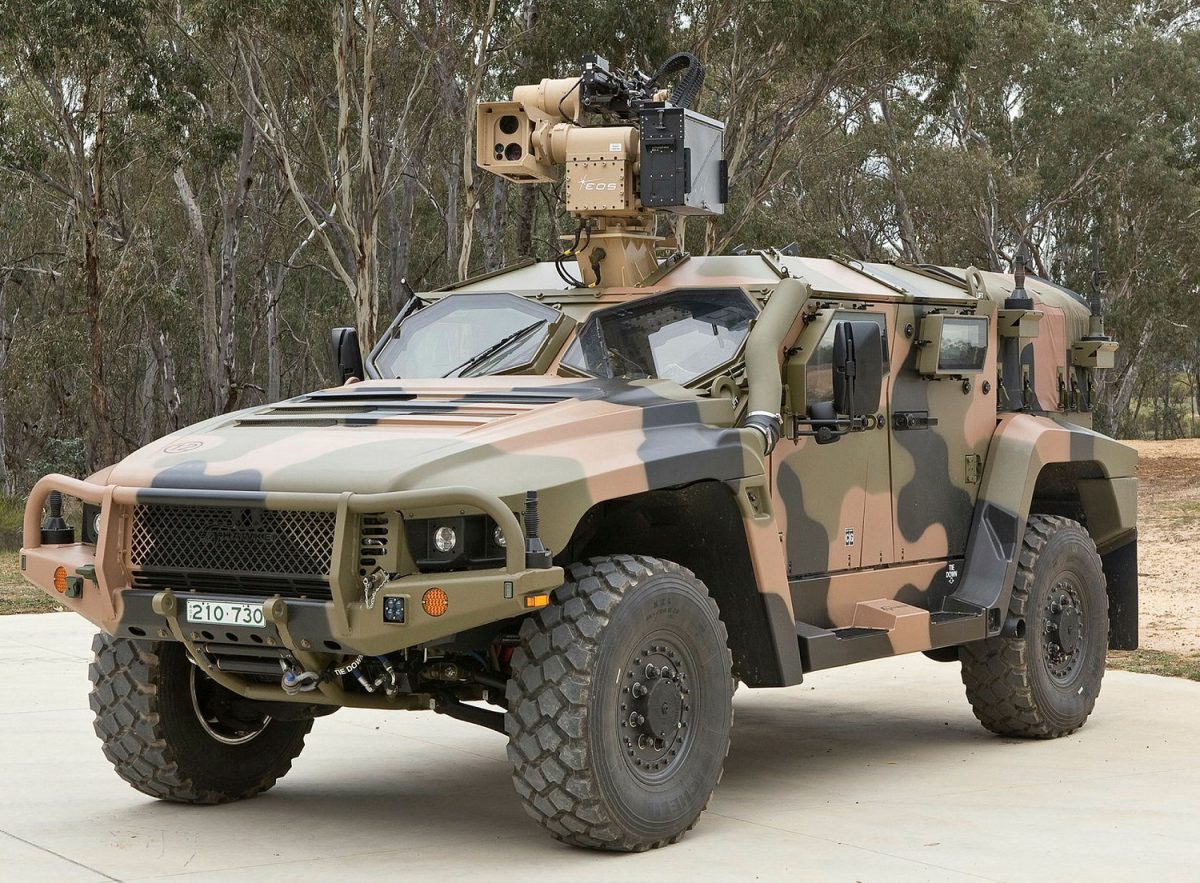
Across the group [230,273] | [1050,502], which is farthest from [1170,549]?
[230,273]

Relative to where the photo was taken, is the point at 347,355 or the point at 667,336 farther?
the point at 347,355

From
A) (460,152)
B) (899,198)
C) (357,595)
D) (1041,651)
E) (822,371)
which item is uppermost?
(460,152)

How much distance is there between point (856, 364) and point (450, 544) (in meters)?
2.06

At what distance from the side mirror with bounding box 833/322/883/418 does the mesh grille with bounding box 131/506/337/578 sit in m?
2.24

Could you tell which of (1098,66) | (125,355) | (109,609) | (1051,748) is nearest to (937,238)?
(1098,66)

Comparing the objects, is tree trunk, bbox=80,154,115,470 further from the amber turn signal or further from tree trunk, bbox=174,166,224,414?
the amber turn signal

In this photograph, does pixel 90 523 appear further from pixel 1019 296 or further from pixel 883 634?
pixel 1019 296

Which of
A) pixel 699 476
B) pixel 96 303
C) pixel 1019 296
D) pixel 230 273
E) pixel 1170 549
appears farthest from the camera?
pixel 230 273

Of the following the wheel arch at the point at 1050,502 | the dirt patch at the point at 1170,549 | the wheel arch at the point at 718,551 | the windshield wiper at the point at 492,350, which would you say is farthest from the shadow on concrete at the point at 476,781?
the dirt patch at the point at 1170,549

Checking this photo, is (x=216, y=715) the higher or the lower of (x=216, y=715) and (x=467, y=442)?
the lower

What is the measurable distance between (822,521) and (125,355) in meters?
46.4

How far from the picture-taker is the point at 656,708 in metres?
5.97

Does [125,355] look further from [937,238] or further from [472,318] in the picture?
[472,318]

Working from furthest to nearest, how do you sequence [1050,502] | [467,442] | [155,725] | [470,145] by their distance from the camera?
1. [470,145]
2. [1050,502]
3. [155,725]
4. [467,442]
